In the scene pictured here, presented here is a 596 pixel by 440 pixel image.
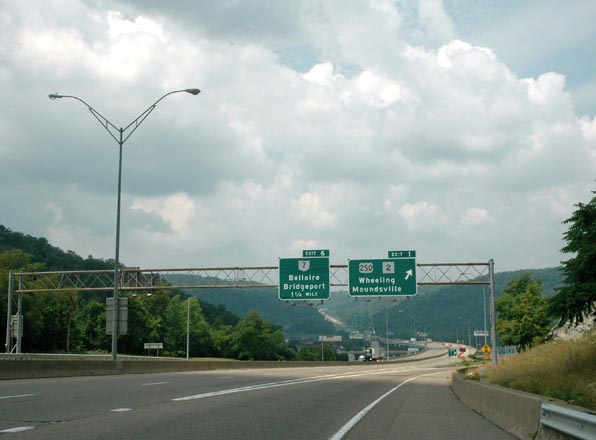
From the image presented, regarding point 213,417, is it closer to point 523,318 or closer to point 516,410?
point 516,410

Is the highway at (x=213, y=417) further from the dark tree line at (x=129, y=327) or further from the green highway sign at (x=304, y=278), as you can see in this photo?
the dark tree line at (x=129, y=327)

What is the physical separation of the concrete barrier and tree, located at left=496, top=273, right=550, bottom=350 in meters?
49.8

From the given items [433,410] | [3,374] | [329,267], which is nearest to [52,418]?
[433,410]

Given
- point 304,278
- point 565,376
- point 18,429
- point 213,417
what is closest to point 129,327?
point 304,278

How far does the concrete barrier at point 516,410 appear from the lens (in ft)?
29.6

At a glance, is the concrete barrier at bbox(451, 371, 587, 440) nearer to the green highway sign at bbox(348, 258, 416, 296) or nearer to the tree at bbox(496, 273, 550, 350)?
the green highway sign at bbox(348, 258, 416, 296)

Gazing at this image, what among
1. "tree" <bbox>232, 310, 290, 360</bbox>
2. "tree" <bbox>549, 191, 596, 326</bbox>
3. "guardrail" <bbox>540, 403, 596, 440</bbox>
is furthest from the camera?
"tree" <bbox>232, 310, 290, 360</bbox>

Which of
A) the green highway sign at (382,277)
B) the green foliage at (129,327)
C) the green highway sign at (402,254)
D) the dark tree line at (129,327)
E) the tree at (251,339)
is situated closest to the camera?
the green highway sign at (382,277)

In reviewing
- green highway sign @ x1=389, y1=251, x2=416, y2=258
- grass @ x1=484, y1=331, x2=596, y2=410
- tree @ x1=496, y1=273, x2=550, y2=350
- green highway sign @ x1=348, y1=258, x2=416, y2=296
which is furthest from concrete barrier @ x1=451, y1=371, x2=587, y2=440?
tree @ x1=496, y1=273, x2=550, y2=350

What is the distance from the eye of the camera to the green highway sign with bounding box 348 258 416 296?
46031 mm

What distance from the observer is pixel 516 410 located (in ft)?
35.9

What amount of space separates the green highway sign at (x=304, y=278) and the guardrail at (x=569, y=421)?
38249mm

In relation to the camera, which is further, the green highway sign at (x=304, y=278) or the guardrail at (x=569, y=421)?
the green highway sign at (x=304, y=278)

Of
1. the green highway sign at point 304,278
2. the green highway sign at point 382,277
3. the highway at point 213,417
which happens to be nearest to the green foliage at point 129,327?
the green highway sign at point 304,278
